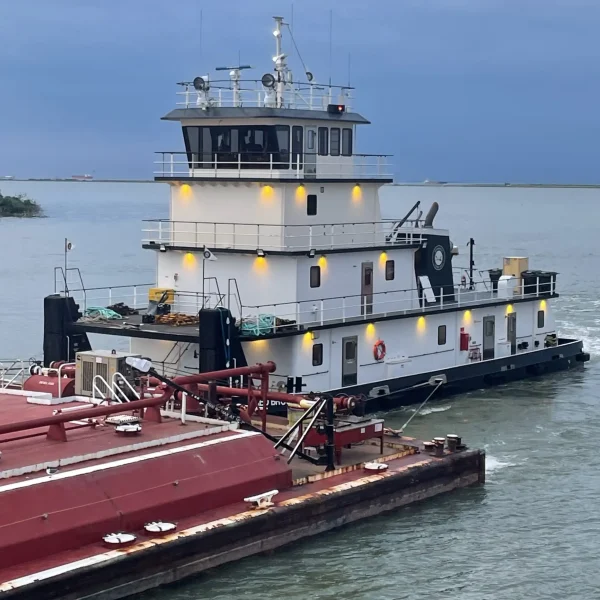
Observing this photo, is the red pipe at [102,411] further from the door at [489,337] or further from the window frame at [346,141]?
the door at [489,337]

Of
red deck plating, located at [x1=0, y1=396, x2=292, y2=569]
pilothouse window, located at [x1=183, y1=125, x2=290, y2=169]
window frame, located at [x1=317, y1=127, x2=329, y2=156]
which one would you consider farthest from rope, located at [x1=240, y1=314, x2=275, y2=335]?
red deck plating, located at [x1=0, y1=396, x2=292, y2=569]

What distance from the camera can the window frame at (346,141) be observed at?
1272 inches

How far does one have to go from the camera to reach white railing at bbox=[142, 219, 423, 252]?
30250 mm

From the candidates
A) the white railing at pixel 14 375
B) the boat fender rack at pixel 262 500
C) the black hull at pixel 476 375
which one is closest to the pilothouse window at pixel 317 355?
the black hull at pixel 476 375

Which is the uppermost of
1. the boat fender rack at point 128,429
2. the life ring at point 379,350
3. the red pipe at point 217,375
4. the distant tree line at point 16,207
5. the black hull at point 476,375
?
the distant tree line at point 16,207

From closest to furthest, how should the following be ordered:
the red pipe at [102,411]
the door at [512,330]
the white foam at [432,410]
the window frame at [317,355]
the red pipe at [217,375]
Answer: the red pipe at [102,411]
the red pipe at [217,375]
the window frame at [317,355]
the white foam at [432,410]
the door at [512,330]

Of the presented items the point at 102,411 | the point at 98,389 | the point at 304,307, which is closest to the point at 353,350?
the point at 304,307

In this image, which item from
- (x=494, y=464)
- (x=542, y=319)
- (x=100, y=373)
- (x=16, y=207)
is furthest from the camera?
(x=16, y=207)

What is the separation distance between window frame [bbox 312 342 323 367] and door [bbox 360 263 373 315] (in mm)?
2554

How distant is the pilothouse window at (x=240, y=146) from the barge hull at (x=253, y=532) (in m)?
10.3

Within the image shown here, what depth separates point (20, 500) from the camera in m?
17.2

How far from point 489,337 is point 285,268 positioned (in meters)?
8.80

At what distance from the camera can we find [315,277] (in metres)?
30.2

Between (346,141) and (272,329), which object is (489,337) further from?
(272,329)
